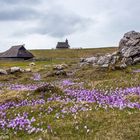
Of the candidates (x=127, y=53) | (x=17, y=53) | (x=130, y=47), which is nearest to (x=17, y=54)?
Answer: (x=17, y=53)

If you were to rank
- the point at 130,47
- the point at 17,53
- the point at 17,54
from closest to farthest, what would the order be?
the point at 130,47 < the point at 17,54 < the point at 17,53

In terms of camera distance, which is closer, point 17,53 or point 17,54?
point 17,54

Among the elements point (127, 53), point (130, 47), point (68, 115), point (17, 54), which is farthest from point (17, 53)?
point (68, 115)

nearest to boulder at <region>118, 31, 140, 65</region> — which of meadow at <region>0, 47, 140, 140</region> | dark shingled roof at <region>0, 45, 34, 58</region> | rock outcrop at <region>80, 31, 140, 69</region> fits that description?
rock outcrop at <region>80, 31, 140, 69</region>

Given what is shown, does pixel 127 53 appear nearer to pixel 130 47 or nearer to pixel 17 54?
pixel 130 47

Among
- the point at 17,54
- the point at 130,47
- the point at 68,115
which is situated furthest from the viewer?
the point at 17,54

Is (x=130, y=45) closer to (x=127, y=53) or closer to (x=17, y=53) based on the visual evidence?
(x=127, y=53)

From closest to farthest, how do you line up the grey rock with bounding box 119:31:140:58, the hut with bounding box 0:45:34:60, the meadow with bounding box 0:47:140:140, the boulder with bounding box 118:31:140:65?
the meadow with bounding box 0:47:140:140, the boulder with bounding box 118:31:140:65, the grey rock with bounding box 119:31:140:58, the hut with bounding box 0:45:34:60

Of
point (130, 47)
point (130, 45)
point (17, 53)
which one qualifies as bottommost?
point (17, 53)

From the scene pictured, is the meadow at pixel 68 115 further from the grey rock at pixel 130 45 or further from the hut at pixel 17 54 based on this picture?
the hut at pixel 17 54

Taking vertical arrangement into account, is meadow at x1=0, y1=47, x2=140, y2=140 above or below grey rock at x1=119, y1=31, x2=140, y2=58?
below

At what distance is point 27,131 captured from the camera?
1534 cm

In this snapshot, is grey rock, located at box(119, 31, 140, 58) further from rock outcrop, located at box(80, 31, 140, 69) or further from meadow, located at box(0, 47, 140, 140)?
meadow, located at box(0, 47, 140, 140)

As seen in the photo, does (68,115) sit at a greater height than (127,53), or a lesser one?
lesser
